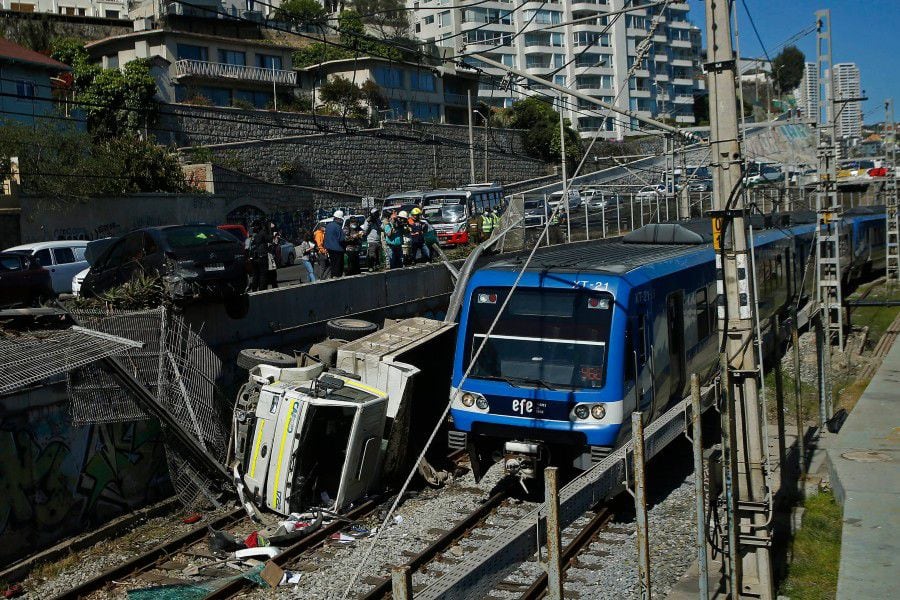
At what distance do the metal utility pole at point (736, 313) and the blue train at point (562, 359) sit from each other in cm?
256

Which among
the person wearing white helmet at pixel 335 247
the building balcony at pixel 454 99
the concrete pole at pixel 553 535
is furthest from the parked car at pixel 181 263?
the building balcony at pixel 454 99

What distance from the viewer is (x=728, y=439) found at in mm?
7957

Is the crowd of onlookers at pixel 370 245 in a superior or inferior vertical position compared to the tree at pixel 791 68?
inferior

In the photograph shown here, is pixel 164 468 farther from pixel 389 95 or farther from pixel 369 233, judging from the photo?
pixel 389 95

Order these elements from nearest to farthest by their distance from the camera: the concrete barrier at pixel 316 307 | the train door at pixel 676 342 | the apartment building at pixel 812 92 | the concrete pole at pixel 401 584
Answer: the concrete pole at pixel 401 584 < the train door at pixel 676 342 < the concrete barrier at pixel 316 307 < the apartment building at pixel 812 92

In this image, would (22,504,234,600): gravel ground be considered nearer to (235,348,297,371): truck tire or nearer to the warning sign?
(235,348,297,371): truck tire

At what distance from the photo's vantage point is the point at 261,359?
13.3 m

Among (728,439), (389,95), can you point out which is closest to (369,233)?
(728,439)

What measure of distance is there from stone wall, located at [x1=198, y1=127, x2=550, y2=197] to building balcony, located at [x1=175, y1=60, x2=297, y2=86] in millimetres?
8145

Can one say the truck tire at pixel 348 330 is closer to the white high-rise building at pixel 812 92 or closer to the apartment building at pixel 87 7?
the white high-rise building at pixel 812 92

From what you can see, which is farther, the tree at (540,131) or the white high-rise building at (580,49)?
the white high-rise building at (580,49)

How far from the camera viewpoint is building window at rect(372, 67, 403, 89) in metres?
61.6

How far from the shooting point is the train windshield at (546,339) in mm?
11281

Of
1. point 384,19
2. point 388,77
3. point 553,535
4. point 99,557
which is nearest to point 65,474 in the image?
point 99,557
